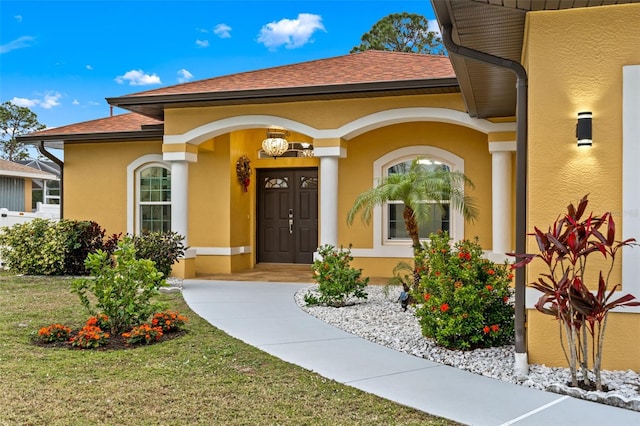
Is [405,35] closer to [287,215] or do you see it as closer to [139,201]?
[287,215]

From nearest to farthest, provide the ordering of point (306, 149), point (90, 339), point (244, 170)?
point (90, 339) → point (244, 170) → point (306, 149)

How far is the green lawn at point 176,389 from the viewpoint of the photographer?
390 cm

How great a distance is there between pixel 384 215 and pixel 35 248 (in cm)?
770

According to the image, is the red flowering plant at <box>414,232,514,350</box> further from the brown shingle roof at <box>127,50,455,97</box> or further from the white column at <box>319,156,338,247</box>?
the brown shingle roof at <box>127,50,455,97</box>

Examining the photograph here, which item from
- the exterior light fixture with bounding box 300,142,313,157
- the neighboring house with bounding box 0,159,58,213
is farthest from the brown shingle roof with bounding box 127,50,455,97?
the neighboring house with bounding box 0,159,58,213

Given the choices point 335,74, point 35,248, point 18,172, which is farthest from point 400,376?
point 18,172

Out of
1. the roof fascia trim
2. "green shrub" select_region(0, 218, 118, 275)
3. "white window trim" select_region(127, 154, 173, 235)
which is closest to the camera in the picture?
the roof fascia trim

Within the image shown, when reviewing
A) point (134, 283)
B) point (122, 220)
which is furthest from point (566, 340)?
point (122, 220)

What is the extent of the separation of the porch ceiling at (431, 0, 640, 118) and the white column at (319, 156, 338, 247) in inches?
140

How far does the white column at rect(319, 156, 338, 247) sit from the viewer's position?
36.2ft

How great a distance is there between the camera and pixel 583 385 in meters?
4.64

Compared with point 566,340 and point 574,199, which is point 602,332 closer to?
point 566,340

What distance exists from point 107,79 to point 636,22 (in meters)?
47.0

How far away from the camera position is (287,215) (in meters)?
14.6
